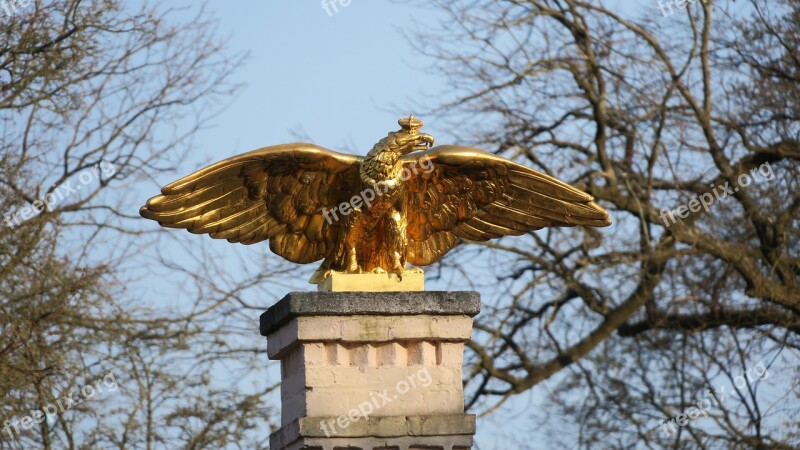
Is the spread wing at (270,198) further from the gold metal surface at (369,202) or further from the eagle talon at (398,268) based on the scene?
the eagle talon at (398,268)

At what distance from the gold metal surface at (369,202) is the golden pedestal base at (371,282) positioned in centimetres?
7

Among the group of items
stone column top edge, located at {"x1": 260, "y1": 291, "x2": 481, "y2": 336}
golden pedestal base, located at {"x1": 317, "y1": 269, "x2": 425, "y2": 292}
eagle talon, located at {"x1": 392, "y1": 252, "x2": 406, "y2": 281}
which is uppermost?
eagle talon, located at {"x1": 392, "y1": 252, "x2": 406, "y2": 281}

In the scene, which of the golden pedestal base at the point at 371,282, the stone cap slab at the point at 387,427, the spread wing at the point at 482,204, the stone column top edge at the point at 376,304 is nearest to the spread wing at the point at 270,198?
the golden pedestal base at the point at 371,282

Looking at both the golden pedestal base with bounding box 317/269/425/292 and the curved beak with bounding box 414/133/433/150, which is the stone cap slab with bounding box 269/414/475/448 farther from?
the curved beak with bounding box 414/133/433/150

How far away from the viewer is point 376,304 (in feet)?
32.9

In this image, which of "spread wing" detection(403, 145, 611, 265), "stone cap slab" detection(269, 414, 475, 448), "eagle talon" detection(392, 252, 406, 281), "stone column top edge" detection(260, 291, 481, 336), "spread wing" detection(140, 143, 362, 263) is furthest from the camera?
"spread wing" detection(403, 145, 611, 265)

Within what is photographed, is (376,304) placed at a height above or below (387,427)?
above

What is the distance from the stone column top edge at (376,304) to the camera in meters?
9.91

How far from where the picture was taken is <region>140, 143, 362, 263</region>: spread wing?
33.3ft

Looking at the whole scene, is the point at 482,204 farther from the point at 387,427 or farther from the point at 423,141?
the point at 387,427

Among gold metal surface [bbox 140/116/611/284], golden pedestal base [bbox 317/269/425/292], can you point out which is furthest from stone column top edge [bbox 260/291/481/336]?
gold metal surface [bbox 140/116/611/284]

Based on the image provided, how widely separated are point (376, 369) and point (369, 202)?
1015 mm

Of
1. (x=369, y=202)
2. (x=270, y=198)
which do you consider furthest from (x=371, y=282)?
(x=270, y=198)

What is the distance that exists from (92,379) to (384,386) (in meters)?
7.32
